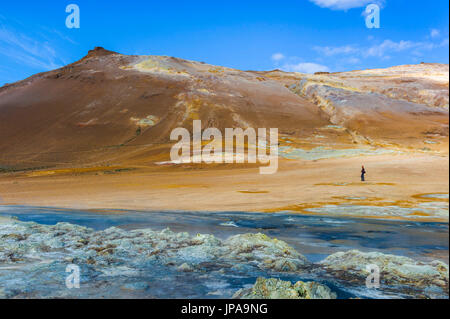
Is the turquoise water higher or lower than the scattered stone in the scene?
lower

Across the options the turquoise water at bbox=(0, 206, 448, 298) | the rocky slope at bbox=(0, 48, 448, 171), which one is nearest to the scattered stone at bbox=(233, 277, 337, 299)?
the turquoise water at bbox=(0, 206, 448, 298)

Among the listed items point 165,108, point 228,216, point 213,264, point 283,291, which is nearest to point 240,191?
point 228,216

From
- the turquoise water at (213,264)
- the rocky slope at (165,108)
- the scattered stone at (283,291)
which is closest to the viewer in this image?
the scattered stone at (283,291)

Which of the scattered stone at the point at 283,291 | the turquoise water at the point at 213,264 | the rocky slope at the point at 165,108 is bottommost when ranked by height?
the turquoise water at the point at 213,264

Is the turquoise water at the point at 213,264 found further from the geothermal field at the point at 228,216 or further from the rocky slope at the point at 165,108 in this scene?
the rocky slope at the point at 165,108

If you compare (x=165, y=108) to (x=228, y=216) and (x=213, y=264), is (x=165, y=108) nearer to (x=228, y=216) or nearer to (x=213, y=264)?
(x=228, y=216)

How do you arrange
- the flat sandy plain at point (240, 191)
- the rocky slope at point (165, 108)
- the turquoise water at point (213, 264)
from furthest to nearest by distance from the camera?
1. the rocky slope at point (165, 108)
2. the flat sandy plain at point (240, 191)
3. the turquoise water at point (213, 264)

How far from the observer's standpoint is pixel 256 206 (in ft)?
44.6

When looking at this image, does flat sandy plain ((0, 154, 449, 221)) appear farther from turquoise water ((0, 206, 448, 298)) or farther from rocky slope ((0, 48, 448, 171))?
rocky slope ((0, 48, 448, 171))

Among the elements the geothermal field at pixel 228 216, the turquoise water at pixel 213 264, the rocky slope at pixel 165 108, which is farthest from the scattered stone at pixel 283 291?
the rocky slope at pixel 165 108

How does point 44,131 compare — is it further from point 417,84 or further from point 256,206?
point 417,84

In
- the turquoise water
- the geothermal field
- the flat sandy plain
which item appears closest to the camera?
the turquoise water

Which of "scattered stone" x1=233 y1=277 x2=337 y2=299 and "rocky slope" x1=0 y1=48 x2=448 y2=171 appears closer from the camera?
"scattered stone" x1=233 y1=277 x2=337 y2=299
